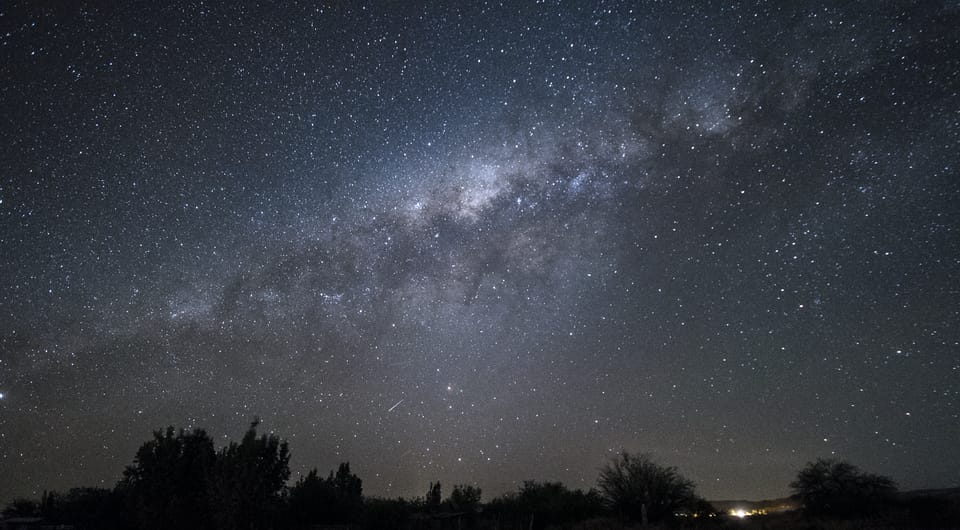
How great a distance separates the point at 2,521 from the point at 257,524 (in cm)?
3153

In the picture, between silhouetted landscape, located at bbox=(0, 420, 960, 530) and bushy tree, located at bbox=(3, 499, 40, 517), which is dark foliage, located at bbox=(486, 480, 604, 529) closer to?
silhouetted landscape, located at bbox=(0, 420, 960, 530)

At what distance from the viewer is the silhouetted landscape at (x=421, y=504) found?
80.5 feet

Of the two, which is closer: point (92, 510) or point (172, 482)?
point (172, 482)

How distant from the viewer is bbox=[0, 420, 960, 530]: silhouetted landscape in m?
24.5

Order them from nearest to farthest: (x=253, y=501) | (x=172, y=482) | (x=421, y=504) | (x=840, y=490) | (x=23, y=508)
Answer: (x=253, y=501) → (x=172, y=482) → (x=840, y=490) → (x=421, y=504) → (x=23, y=508)

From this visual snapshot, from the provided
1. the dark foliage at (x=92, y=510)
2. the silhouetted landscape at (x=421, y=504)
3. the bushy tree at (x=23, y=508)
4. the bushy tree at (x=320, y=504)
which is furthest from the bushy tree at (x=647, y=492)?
the bushy tree at (x=23, y=508)

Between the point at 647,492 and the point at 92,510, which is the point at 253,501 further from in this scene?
the point at 92,510

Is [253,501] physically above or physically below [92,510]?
above

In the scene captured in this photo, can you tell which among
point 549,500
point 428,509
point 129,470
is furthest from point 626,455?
point 129,470

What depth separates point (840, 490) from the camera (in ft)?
115

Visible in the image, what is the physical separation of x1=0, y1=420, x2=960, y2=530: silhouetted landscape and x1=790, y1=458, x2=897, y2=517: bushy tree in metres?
0.06

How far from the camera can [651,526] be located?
87.7 ft

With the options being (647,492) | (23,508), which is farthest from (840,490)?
(23,508)

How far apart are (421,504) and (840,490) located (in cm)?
3063
